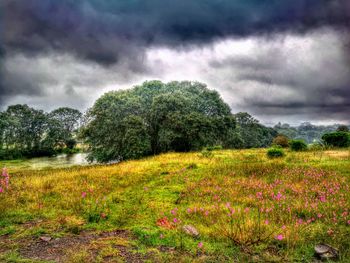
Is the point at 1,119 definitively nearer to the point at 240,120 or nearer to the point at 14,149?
the point at 14,149

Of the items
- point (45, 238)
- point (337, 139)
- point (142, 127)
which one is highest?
point (142, 127)

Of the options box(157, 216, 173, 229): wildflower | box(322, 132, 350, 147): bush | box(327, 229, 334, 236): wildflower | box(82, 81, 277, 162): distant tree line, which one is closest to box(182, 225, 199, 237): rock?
Answer: box(157, 216, 173, 229): wildflower

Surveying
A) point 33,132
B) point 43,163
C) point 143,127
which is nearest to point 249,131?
point 143,127

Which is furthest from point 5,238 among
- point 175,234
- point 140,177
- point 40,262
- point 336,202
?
point 336,202

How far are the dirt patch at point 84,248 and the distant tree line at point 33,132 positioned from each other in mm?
53396

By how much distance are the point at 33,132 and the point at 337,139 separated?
61.0 metres

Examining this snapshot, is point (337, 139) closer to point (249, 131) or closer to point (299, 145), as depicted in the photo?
point (299, 145)

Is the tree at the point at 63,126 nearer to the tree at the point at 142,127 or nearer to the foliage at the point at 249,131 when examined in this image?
the tree at the point at 142,127

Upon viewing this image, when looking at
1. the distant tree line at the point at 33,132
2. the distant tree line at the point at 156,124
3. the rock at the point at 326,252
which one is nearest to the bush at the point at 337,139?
the distant tree line at the point at 156,124

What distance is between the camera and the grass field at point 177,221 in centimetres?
461

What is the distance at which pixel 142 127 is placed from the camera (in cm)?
2661

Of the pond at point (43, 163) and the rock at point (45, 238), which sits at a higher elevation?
the rock at point (45, 238)

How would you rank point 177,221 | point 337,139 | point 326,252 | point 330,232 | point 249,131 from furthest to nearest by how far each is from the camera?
point 249,131, point 337,139, point 177,221, point 330,232, point 326,252

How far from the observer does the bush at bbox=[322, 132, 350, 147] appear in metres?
24.1
